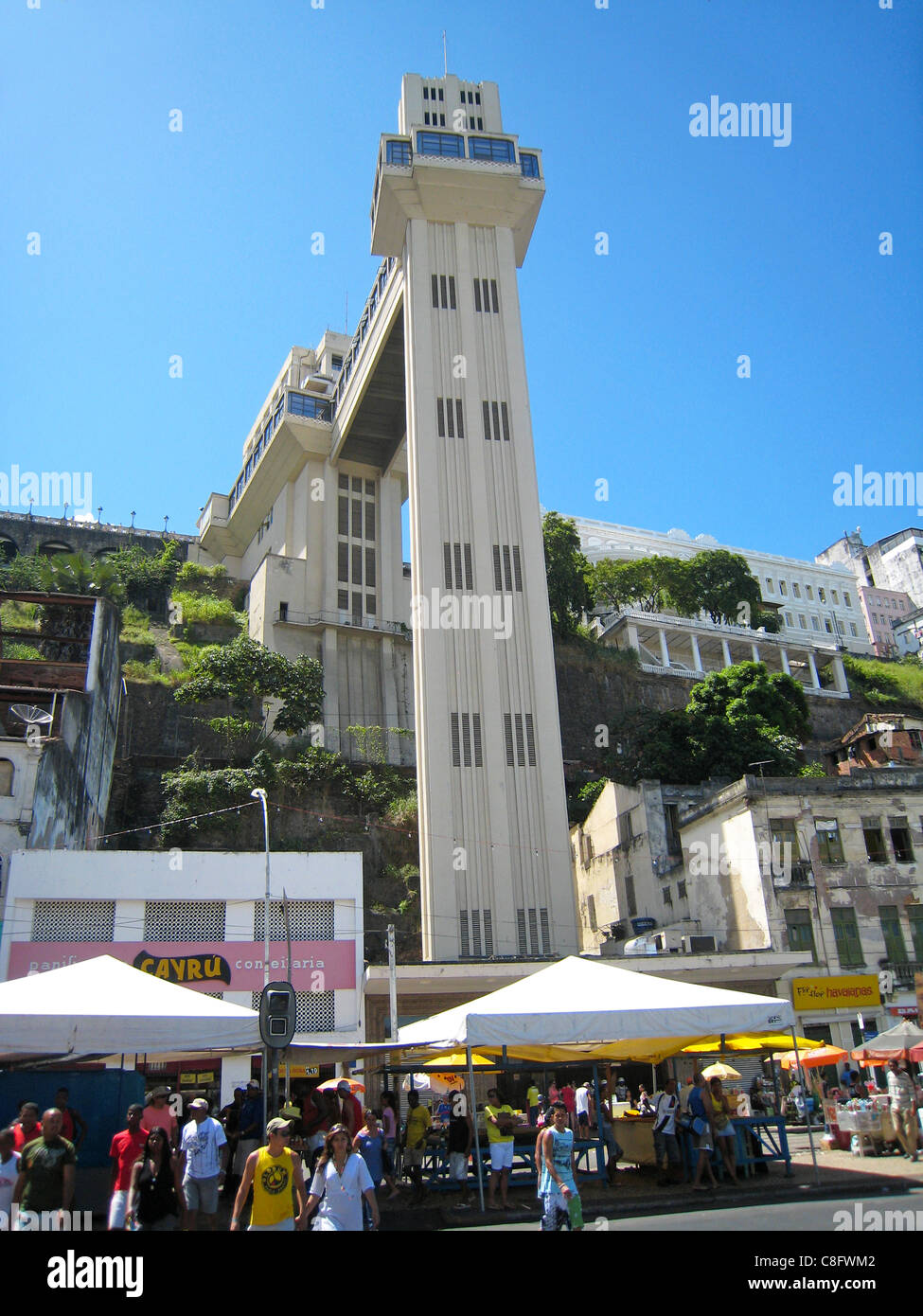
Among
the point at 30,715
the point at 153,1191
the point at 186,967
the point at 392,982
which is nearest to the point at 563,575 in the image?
the point at 30,715

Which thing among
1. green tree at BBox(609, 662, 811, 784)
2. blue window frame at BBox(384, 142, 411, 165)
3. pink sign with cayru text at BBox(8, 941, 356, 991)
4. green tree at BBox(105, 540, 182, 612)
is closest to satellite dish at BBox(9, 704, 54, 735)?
pink sign with cayru text at BBox(8, 941, 356, 991)

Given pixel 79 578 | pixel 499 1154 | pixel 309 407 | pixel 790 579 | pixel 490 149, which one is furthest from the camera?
pixel 790 579

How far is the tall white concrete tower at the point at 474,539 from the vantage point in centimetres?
3272

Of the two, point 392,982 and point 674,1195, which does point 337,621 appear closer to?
point 392,982

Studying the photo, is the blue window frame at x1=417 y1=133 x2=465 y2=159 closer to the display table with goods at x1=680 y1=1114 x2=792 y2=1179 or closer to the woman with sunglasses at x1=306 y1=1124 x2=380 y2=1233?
the display table with goods at x1=680 y1=1114 x2=792 y2=1179

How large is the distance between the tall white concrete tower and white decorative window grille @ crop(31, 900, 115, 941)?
35.7ft

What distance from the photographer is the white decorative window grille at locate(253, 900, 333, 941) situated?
25.0m

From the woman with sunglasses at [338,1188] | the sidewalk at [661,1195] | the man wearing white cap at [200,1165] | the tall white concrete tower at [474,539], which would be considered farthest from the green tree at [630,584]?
the woman with sunglasses at [338,1188]

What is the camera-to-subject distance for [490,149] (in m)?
43.8

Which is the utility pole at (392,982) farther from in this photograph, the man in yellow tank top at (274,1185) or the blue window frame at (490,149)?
the blue window frame at (490,149)

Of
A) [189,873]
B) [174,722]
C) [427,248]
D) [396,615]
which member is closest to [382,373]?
[427,248]

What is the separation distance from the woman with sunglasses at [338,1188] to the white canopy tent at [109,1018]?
3142 mm

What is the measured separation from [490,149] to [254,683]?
85.5 ft

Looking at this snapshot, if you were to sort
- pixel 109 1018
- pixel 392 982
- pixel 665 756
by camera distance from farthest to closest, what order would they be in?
pixel 665 756 < pixel 392 982 < pixel 109 1018
